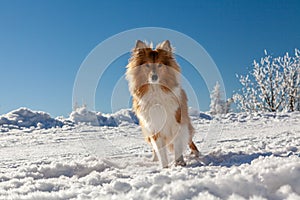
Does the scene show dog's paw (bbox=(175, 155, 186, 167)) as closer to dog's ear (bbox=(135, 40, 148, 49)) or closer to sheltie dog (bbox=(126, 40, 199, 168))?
sheltie dog (bbox=(126, 40, 199, 168))

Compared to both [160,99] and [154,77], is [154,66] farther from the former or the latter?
[160,99]

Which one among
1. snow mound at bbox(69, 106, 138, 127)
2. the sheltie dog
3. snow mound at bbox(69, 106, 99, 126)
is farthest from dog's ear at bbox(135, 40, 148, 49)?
snow mound at bbox(69, 106, 99, 126)

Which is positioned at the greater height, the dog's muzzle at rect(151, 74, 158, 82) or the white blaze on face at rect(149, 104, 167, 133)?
the dog's muzzle at rect(151, 74, 158, 82)

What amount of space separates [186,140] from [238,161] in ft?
2.88

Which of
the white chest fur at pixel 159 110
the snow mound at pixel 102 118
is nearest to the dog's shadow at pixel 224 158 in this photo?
the white chest fur at pixel 159 110

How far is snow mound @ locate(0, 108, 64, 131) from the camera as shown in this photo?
42.3 ft

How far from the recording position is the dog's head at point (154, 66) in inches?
213

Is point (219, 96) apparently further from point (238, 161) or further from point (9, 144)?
point (238, 161)

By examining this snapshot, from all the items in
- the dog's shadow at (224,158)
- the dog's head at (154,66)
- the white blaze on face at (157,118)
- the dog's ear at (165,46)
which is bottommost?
the dog's shadow at (224,158)

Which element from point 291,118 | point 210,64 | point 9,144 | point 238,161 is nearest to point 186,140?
point 238,161

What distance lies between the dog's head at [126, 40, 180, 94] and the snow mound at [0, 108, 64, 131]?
8145 millimetres

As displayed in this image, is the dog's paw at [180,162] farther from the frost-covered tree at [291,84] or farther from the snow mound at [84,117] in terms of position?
the frost-covered tree at [291,84]

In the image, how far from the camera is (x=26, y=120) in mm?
13422

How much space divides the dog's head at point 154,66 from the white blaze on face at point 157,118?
43 centimetres
